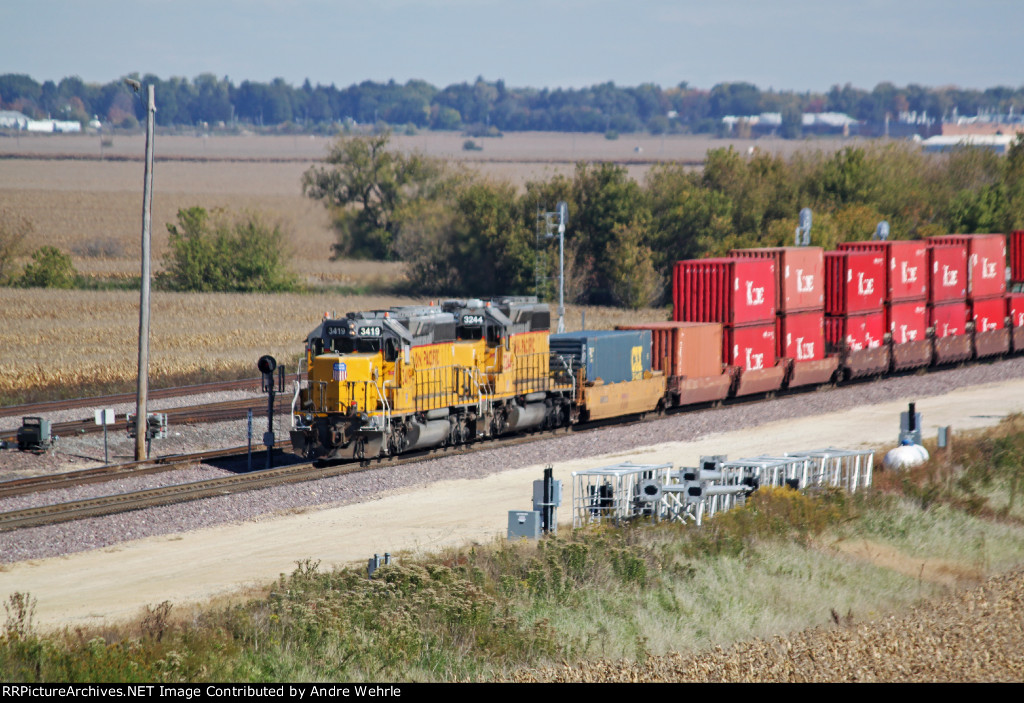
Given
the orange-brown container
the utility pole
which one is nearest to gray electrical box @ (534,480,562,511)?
the utility pole

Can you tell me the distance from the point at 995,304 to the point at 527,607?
36465 mm

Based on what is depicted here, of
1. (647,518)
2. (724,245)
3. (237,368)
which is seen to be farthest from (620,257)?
(647,518)

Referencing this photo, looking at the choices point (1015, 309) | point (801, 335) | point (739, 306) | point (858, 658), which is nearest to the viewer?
point (858, 658)

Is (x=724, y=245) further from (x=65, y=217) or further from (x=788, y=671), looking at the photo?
(x=65, y=217)

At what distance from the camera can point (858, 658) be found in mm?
13320

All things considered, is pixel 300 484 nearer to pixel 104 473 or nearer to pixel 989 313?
pixel 104 473

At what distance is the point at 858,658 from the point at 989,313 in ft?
118

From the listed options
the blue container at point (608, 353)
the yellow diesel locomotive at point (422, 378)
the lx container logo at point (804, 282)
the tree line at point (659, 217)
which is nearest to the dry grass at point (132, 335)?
the tree line at point (659, 217)

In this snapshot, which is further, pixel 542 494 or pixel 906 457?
pixel 906 457

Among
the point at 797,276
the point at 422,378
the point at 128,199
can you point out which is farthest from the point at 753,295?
the point at 128,199

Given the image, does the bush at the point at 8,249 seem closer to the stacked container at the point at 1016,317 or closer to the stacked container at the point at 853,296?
the stacked container at the point at 853,296

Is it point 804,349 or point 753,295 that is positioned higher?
point 753,295

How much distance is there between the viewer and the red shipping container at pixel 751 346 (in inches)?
1383

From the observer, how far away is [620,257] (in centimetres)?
6888
